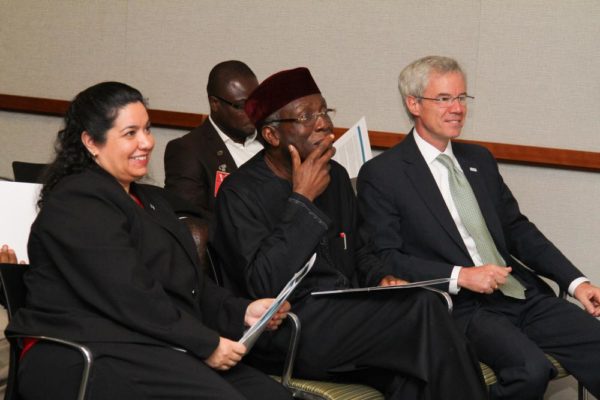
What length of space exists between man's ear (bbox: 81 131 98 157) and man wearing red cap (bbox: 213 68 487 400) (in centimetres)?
53

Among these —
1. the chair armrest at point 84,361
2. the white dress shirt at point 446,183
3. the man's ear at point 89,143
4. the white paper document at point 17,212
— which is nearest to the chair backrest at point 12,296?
the chair armrest at point 84,361

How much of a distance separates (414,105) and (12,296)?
6.05 ft

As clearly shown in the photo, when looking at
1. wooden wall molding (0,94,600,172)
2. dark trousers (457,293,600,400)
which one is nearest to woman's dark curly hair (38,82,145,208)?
dark trousers (457,293,600,400)

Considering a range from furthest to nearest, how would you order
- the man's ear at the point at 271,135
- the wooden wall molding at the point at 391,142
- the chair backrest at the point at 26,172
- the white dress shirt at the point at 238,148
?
the wooden wall molding at the point at 391,142, the white dress shirt at the point at 238,148, the chair backrest at the point at 26,172, the man's ear at the point at 271,135

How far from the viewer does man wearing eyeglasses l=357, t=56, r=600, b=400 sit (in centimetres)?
336

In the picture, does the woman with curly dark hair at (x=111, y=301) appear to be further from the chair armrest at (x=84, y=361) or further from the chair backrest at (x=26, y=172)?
the chair backrest at (x=26, y=172)

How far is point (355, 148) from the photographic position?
4.28 m

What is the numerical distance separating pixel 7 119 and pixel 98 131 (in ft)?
9.96

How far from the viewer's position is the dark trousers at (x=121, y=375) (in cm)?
249

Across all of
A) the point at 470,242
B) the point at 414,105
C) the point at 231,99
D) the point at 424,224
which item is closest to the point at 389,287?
the point at 424,224

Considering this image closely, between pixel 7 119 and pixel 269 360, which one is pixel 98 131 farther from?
pixel 7 119

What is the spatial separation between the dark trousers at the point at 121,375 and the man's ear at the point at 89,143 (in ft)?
2.08

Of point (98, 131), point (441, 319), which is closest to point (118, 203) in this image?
point (98, 131)

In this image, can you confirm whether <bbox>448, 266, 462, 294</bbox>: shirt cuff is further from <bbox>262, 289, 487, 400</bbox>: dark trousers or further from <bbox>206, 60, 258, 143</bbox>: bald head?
<bbox>206, 60, 258, 143</bbox>: bald head
